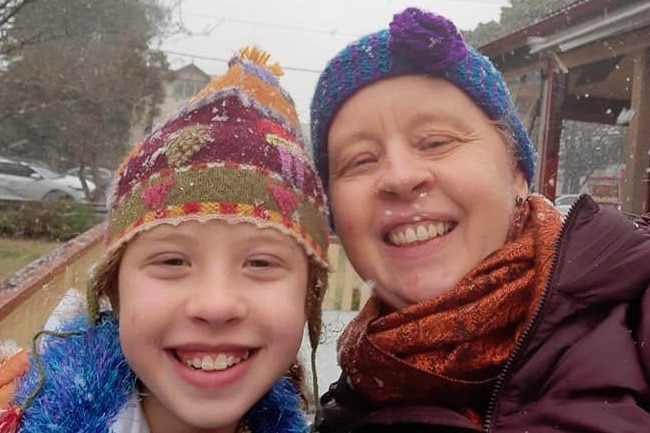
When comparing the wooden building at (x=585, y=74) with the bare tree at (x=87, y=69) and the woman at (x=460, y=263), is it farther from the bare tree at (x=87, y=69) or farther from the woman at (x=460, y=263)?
the bare tree at (x=87, y=69)

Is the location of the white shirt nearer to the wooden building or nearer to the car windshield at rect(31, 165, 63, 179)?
the wooden building

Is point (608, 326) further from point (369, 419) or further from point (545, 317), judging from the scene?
point (369, 419)

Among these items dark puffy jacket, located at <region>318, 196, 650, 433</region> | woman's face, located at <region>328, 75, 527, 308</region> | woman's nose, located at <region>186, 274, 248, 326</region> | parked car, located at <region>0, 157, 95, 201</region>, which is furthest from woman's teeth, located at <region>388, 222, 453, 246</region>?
parked car, located at <region>0, 157, 95, 201</region>

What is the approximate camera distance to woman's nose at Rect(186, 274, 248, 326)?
147 centimetres

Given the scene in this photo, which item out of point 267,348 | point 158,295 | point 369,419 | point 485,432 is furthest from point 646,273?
point 158,295

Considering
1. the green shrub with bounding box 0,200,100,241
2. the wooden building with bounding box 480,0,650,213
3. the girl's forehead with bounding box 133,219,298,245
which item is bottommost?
the green shrub with bounding box 0,200,100,241

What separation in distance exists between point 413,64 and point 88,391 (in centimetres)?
102

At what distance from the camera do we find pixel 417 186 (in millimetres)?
1648

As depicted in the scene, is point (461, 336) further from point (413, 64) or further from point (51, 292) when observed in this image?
point (51, 292)

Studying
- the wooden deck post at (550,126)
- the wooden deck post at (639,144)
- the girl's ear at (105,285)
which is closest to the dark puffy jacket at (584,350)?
the girl's ear at (105,285)

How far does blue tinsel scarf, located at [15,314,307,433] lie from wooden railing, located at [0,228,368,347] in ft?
5.77

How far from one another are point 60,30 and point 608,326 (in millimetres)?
13759

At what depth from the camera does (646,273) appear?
1421 mm

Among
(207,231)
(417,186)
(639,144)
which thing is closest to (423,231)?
(417,186)
